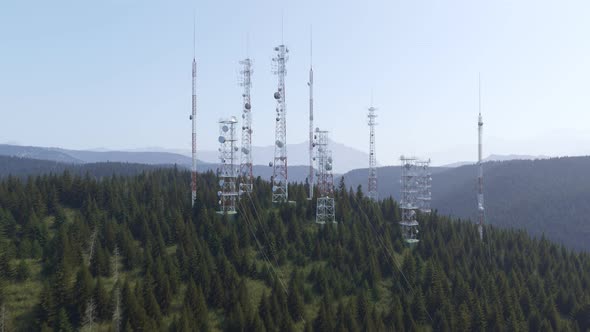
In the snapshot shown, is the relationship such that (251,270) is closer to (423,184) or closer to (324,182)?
(324,182)

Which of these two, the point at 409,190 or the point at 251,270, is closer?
the point at 251,270

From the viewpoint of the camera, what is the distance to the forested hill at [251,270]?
48156 millimetres

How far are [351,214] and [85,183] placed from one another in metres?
50.2

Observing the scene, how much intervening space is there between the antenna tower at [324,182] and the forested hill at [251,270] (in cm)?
250

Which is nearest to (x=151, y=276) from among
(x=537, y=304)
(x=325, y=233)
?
(x=325, y=233)

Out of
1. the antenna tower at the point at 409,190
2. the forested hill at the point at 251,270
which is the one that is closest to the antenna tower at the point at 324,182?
the forested hill at the point at 251,270

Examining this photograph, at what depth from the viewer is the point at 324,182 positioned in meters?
76.6

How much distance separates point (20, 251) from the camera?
57188mm

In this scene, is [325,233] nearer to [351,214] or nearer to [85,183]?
[351,214]

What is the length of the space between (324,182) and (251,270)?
75.0 ft

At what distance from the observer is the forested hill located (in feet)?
158

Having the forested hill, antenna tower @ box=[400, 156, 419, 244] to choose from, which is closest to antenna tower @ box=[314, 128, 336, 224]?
the forested hill

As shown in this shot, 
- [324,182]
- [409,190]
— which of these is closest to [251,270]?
[324,182]

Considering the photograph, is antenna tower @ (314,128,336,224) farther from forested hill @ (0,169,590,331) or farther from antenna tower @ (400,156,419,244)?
antenna tower @ (400,156,419,244)
